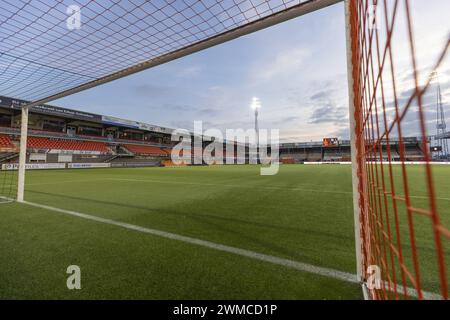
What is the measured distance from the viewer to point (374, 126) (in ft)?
5.63

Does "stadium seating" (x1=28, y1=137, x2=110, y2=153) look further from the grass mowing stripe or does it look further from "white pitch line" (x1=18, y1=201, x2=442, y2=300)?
"white pitch line" (x1=18, y1=201, x2=442, y2=300)

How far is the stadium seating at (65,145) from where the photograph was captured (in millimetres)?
25350

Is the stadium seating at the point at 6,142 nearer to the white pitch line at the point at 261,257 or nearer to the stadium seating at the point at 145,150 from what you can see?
the stadium seating at the point at 145,150

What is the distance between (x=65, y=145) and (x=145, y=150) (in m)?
13.5

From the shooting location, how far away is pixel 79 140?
3120cm

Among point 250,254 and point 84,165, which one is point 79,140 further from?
point 250,254

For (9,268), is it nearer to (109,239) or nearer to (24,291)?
(24,291)

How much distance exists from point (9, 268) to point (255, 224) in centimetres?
279

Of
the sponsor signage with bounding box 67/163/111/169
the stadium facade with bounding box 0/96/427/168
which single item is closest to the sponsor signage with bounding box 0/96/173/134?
the stadium facade with bounding box 0/96/427/168

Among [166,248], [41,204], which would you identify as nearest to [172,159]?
[41,204]

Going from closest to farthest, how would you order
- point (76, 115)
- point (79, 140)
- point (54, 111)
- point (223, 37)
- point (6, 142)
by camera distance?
point (223, 37) → point (6, 142) → point (54, 111) → point (76, 115) → point (79, 140)

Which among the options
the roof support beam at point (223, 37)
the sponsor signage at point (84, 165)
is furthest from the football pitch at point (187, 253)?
the sponsor signage at point (84, 165)

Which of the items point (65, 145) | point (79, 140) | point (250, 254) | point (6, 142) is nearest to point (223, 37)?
point (250, 254)

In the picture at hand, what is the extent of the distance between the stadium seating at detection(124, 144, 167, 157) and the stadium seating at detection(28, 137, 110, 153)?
468 centimetres
